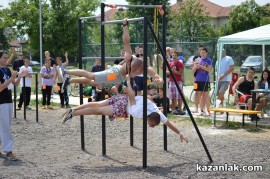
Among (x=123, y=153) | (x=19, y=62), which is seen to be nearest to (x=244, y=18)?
(x=19, y=62)

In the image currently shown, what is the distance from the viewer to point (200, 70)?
11.9m

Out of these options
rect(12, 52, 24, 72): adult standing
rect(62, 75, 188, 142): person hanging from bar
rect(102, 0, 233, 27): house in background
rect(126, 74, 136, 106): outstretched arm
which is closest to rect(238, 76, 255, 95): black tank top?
rect(62, 75, 188, 142): person hanging from bar

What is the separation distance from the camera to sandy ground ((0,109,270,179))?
6.51m

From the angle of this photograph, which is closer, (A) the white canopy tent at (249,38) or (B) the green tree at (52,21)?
(A) the white canopy tent at (249,38)

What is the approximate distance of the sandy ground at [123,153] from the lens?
651cm

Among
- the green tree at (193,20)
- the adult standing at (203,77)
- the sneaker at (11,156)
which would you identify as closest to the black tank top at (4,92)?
the sneaker at (11,156)

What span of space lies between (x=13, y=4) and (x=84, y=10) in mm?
6346

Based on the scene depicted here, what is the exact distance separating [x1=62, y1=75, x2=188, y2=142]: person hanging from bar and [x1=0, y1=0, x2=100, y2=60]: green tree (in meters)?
32.7

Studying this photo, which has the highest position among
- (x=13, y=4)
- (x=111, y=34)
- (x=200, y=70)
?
(x=13, y=4)

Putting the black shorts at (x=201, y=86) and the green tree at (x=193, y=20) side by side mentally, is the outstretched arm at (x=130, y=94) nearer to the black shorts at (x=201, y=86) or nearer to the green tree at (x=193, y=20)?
the black shorts at (x=201, y=86)

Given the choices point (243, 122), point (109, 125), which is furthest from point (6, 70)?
point (243, 122)

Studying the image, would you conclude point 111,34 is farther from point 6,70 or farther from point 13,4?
point 6,70

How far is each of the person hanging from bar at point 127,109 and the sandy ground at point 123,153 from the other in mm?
695

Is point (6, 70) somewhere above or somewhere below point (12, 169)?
above
